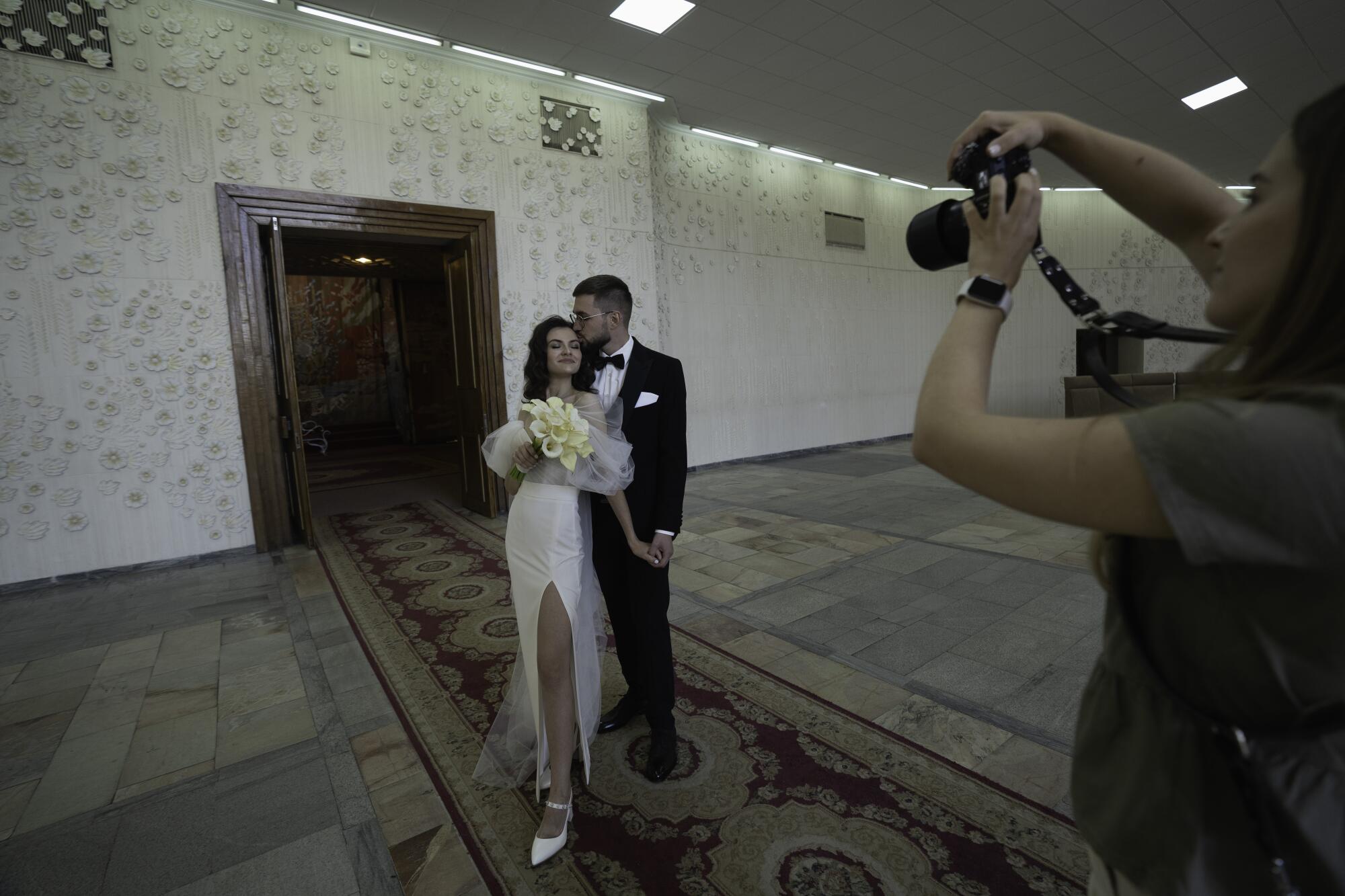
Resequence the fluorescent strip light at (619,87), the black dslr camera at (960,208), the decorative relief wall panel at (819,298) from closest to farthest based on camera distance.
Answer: the black dslr camera at (960,208) < the fluorescent strip light at (619,87) < the decorative relief wall panel at (819,298)

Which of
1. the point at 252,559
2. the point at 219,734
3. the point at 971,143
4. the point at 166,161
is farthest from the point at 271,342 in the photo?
the point at 971,143

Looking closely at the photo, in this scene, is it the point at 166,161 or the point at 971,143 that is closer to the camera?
the point at 971,143

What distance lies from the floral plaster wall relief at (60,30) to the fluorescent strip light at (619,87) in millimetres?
3519

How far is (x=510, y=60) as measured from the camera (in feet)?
19.0

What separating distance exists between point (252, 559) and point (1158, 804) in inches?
224

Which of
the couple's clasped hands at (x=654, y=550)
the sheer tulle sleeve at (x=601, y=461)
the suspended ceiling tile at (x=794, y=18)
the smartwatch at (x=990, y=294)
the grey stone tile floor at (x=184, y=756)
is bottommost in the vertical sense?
the grey stone tile floor at (x=184, y=756)

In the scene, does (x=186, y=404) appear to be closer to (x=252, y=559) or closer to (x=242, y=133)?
(x=252, y=559)

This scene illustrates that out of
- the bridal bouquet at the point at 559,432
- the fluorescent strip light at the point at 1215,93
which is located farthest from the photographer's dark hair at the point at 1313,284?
the fluorescent strip light at the point at 1215,93

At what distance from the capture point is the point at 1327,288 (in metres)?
0.50

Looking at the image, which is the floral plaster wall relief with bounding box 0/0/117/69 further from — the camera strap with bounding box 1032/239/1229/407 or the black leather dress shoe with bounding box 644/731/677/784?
the camera strap with bounding box 1032/239/1229/407

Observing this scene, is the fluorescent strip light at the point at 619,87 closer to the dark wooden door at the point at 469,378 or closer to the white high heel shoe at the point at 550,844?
the dark wooden door at the point at 469,378

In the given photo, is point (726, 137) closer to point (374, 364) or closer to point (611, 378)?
point (611, 378)

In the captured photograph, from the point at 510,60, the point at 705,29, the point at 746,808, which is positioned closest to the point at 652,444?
the point at 746,808

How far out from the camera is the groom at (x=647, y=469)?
7.00 feet
